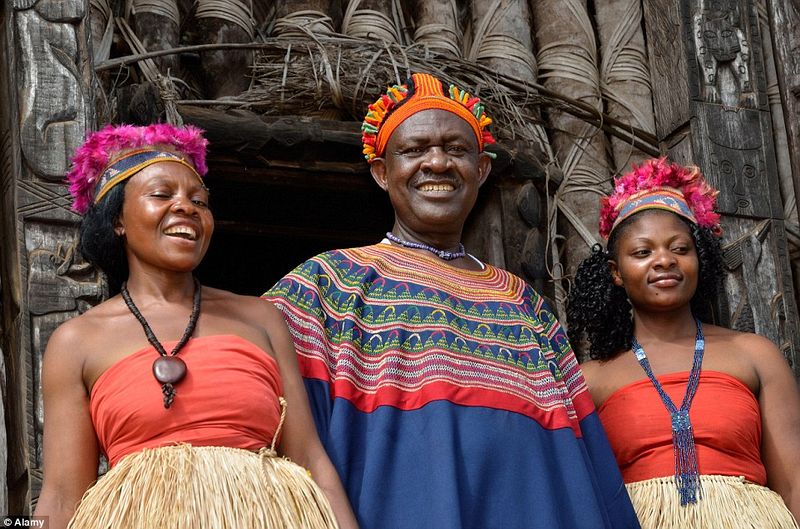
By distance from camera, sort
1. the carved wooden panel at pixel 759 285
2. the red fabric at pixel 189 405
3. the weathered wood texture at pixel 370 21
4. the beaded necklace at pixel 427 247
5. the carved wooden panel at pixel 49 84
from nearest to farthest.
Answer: the red fabric at pixel 189 405
the carved wooden panel at pixel 49 84
the beaded necklace at pixel 427 247
the carved wooden panel at pixel 759 285
the weathered wood texture at pixel 370 21

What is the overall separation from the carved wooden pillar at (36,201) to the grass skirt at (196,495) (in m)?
0.61

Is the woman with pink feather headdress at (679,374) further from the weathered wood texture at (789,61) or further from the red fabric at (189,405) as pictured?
the red fabric at (189,405)

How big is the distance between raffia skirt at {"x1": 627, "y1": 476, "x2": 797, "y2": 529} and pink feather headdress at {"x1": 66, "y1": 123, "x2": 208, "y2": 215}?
159 cm

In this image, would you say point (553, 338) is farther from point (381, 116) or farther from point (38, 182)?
point (38, 182)

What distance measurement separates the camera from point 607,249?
195 inches

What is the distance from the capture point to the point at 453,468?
3.92m

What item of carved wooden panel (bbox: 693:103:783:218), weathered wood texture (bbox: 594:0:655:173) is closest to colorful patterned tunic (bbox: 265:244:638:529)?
carved wooden panel (bbox: 693:103:783:218)

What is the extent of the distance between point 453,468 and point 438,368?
30 centimetres

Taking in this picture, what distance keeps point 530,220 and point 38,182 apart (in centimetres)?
193

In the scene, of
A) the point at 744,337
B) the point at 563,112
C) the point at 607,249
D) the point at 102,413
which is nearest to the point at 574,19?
the point at 563,112

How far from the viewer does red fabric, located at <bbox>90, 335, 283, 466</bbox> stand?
354 centimetres

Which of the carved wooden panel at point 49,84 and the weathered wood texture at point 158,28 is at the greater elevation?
the weathered wood texture at point 158,28

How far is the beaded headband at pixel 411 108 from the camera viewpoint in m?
4.50

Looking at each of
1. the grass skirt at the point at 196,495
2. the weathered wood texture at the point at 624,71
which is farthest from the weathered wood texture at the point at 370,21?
the grass skirt at the point at 196,495
